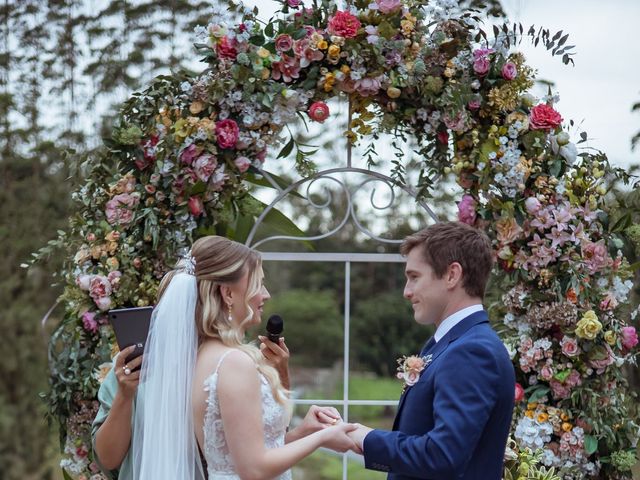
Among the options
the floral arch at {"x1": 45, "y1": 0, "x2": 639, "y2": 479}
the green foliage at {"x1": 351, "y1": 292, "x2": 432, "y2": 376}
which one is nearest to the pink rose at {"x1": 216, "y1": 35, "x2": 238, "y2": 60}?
the floral arch at {"x1": 45, "y1": 0, "x2": 639, "y2": 479}

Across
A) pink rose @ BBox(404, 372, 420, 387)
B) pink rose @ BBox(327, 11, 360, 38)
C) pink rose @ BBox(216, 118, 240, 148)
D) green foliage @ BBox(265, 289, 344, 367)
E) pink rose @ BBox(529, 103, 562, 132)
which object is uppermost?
pink rose @ BBox(327, 11, 360, 38)

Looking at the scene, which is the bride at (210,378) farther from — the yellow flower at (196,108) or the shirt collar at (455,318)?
the yellow flower at (196,108)

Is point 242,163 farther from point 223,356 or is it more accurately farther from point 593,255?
point 593,255

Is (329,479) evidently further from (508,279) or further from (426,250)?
(426,250)

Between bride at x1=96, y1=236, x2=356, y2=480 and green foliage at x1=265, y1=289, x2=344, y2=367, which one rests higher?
bride at x1=96, y1=236, x2=356, y2=480

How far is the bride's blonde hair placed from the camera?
2.93m

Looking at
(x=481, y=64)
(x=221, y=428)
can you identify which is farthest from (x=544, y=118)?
(x=221, y=428)

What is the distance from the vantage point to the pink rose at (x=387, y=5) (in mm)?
4059

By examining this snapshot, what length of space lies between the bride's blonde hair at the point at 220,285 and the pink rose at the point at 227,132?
116 centimetres

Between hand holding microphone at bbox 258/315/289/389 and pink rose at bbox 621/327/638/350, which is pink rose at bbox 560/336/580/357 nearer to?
pink rose at bbox 621/327/638/350

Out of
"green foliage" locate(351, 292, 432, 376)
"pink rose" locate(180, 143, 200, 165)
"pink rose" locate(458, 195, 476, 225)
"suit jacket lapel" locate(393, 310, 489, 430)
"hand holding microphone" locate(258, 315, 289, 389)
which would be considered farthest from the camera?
"green foliage" locate(351, 292, 432, 376)

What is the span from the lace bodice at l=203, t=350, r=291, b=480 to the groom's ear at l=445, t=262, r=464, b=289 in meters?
0.74

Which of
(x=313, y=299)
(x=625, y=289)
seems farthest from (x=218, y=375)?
(x=313, y=299)

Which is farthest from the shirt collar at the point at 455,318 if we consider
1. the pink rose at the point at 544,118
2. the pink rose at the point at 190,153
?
the pink rose at the point at 190,153
